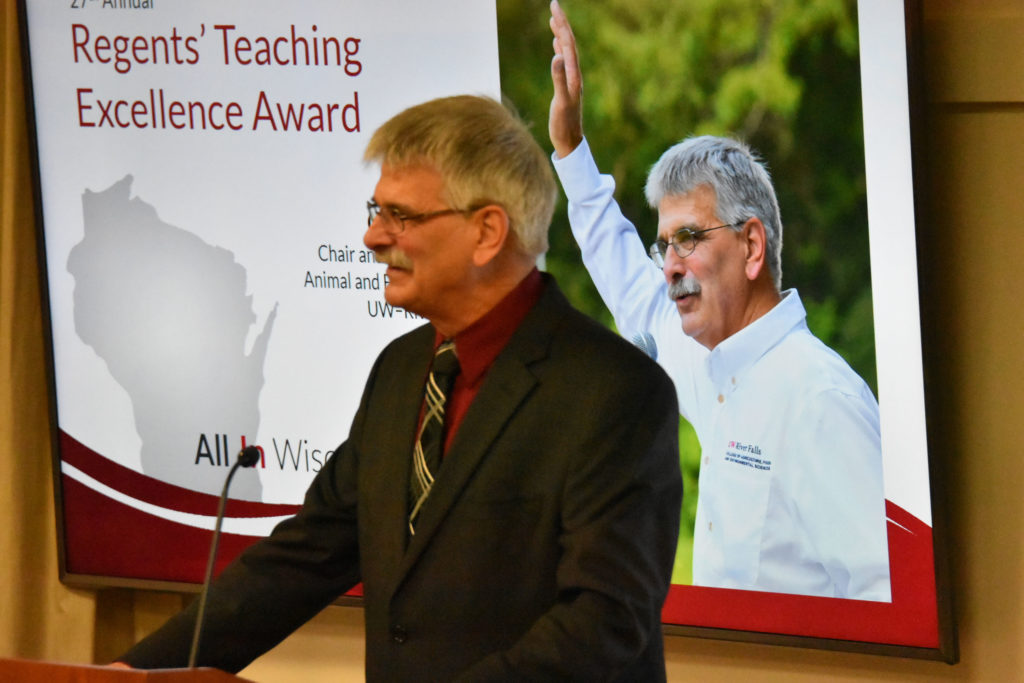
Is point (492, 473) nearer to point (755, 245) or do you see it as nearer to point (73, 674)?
point (73, 674)

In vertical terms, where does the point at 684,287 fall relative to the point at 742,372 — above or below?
above

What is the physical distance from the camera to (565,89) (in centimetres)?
273

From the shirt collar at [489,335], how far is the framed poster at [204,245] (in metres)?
1.22

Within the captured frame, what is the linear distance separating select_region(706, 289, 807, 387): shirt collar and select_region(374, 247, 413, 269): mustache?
1.09m

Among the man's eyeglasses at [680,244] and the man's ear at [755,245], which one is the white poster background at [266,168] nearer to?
the man's eyeglasses at [680,244]

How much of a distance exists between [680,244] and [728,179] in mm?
172

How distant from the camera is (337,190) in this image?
3.04m

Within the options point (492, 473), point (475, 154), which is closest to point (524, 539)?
point (492, 473)

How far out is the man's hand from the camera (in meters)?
2.71

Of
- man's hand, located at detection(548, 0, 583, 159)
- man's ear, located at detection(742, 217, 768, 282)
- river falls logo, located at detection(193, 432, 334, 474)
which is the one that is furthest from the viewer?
river falls logo, located at detection(193, 432, 334, 474)

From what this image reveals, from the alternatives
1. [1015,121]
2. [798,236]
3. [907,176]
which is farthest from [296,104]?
[1015,121]

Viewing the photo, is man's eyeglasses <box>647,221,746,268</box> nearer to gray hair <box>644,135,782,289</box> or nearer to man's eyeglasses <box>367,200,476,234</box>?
gray hair <box>644,135,782,289</box>

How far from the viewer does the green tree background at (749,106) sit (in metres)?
2.51

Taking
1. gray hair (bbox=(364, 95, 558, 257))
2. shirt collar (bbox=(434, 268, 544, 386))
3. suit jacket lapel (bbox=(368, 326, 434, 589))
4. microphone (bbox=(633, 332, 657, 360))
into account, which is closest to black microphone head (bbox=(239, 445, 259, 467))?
suit jacket lapel (bbox=(368, 326, 434, 589))
